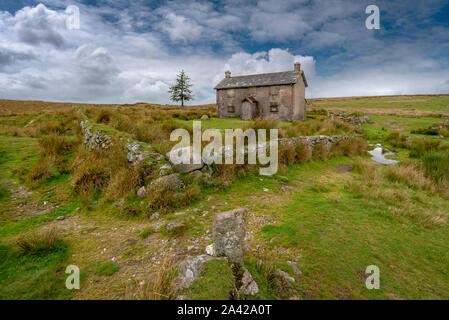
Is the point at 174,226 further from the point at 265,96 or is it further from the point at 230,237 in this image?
the point at 265,96

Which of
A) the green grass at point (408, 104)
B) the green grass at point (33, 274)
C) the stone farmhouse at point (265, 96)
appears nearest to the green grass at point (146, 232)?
the green grass at point (33, 274)

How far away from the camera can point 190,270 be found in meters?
2.68

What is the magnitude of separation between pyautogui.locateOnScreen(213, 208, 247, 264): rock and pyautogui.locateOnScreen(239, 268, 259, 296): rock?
0.96 ft

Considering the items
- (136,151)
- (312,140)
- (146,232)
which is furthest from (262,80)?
(146,232)

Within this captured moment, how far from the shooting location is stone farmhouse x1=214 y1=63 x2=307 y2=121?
2211 centimetres

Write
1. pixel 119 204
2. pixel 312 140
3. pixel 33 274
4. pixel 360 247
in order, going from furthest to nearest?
pixel 312 140 < pixel 119 204 < pixel 360 247 < pixel 33 274

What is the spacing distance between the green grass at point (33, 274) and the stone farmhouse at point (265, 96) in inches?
860

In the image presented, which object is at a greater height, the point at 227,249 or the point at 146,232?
the point at 227,249

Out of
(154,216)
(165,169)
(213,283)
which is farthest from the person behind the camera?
(165,169)

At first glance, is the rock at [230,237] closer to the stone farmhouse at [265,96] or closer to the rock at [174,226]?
the rock at [174,226]

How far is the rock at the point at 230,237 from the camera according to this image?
297 centimetres

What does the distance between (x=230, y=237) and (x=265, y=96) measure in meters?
22.4
